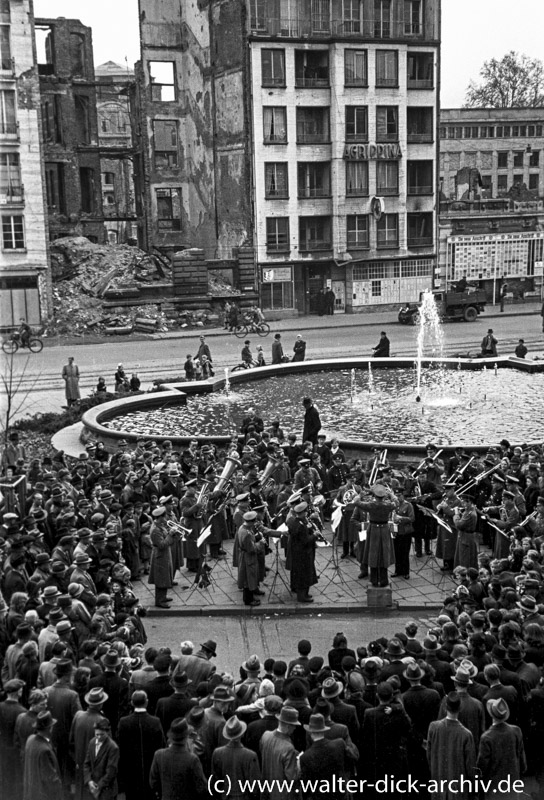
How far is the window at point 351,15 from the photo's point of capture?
172 ft

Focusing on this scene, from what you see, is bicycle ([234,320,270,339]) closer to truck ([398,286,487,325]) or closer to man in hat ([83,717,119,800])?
truck ([398,286,487,325])

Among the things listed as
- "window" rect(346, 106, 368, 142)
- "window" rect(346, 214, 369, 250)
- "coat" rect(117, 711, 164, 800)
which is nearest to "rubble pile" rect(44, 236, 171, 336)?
"window" rect(346, 214, 369, 250)

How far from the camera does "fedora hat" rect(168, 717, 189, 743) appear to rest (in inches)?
291

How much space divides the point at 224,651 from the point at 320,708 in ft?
14.4

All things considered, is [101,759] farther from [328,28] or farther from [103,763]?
[328,28]

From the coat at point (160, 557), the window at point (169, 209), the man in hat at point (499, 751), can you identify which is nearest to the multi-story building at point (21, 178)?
the window at point (169, 209)

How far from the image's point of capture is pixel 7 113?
151ft

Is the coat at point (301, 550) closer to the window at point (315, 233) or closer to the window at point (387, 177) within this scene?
the window at point (315, 233)

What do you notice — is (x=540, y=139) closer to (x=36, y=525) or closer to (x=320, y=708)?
(x=36, y=525)

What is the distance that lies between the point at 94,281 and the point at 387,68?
20.0 m

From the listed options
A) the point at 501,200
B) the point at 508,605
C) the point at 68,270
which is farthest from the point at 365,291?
the point at 508,605

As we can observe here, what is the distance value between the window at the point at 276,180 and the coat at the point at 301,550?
40.9 m

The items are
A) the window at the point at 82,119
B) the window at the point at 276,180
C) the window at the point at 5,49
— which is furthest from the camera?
the window at the point at 82,119

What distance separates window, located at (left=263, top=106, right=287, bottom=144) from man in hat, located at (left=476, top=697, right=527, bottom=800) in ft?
155
